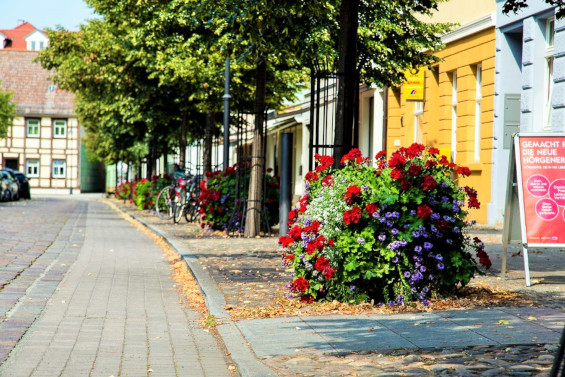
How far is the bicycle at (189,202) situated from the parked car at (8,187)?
20.0 meters

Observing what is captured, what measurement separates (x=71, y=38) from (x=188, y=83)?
1132cm

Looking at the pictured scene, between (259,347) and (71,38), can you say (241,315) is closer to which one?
(259,347)

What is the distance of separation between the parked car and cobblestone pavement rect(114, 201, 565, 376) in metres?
26.1

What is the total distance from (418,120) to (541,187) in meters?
16.7

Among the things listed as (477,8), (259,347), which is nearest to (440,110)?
(477,8)

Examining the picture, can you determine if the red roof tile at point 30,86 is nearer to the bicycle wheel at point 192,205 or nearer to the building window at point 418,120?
the building window at point 418,120

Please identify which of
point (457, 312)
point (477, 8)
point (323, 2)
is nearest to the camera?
point (457, 312)

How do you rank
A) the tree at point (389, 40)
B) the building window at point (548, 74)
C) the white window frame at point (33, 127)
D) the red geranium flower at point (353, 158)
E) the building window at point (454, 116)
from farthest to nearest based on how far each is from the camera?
the white window frame at point (33, 127) < the building window at point (454, 116) < the building window at point (548, 74) < the tree at point (389, 40) < the red geranium flower at point (353, 158)

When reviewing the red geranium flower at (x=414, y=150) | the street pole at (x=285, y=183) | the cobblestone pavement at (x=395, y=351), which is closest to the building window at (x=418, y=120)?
the cobblestone pavement at (x=395, y=351)

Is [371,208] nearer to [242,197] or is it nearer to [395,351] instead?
[395,351]

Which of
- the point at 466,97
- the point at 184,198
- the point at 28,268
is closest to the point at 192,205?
the point at 184,198

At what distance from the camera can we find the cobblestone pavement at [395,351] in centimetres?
552

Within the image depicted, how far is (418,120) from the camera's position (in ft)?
86.5

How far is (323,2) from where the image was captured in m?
12.0
